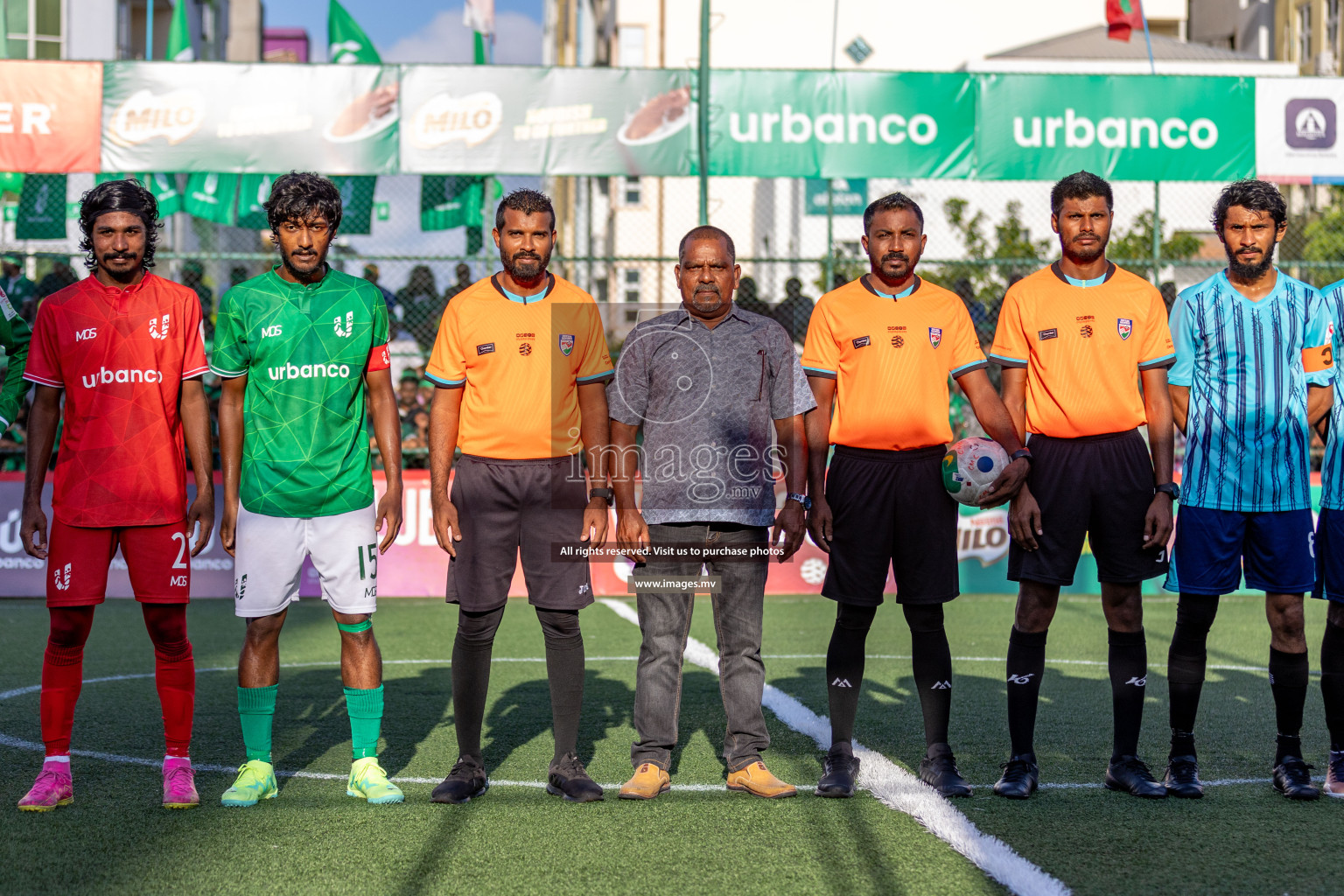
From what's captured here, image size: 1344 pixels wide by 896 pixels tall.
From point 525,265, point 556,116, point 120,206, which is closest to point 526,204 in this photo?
point 525,265

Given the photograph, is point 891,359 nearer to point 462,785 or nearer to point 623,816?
point 623,816

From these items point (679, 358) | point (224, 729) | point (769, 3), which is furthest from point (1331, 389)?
point (769, 3)

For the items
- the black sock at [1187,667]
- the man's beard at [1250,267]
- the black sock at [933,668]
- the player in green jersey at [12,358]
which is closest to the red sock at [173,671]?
the player in green jersey at [12,358]

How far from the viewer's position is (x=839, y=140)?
12750 mm

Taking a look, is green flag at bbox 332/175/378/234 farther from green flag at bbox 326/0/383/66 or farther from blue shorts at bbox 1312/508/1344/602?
blue shorts at bbox 1312/508/1344/602

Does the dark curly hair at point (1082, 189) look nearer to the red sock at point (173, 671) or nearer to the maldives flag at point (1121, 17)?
the red sock at point (173, 671)

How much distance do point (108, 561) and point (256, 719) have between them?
0.80 m

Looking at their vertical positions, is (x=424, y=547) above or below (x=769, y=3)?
below

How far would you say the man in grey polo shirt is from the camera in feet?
15.7

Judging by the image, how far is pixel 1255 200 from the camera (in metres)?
4.94

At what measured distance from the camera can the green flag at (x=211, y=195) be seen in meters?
13.6

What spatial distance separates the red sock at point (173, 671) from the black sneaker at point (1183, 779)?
12.0 ft

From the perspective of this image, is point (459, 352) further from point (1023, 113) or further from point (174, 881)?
point (1023, 113)

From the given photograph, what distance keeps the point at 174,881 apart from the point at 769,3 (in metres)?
32.7
